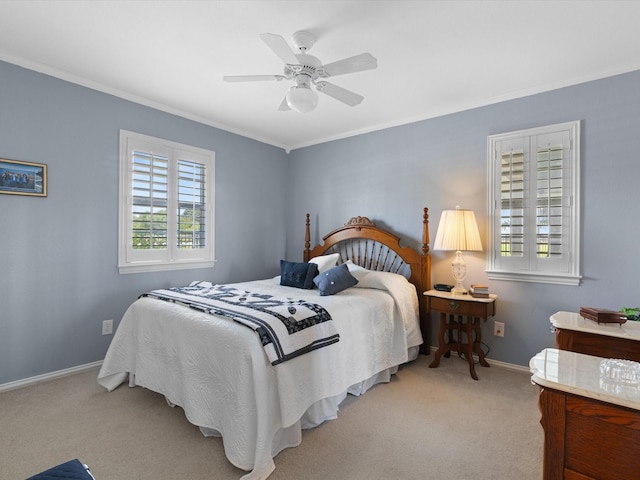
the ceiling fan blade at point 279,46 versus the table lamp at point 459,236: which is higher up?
the ceiling fan blade at point 279,46

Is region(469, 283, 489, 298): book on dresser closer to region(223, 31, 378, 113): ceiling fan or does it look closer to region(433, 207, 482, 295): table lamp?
region(433, 207, 482, 295): table lamp

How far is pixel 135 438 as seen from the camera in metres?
2.07

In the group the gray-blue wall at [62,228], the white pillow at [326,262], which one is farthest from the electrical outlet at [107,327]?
the white pillow at [326,262]

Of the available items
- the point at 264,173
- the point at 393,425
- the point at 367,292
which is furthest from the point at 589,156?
the point at 264,173

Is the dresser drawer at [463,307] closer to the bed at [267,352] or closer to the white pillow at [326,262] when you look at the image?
the bed at [267,352]

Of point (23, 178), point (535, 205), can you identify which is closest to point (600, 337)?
point (535, 205)

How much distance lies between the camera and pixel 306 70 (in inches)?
87.4

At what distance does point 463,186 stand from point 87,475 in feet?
11.7

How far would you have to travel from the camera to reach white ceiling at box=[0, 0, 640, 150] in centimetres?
207

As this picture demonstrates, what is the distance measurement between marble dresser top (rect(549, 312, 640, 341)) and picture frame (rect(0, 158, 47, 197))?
395cm

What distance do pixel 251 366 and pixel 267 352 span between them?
13cm

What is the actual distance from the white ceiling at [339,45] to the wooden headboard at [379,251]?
1.40 metres

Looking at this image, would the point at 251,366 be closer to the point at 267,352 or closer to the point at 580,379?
the point at 267,352

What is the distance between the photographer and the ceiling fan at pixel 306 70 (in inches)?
79.9
